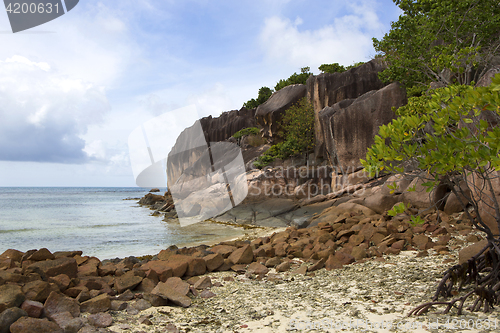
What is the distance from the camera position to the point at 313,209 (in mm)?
17531

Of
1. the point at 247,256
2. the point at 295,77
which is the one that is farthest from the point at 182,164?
the point at 247,256

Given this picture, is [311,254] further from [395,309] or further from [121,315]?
[121,315]

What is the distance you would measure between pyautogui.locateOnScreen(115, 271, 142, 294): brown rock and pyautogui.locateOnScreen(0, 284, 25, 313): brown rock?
130 cm

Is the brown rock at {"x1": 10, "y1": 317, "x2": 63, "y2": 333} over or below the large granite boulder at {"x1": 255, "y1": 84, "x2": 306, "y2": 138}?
Answer: below

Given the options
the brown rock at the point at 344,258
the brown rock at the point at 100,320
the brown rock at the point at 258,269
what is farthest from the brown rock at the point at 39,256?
the brown rock at the point at 344,258

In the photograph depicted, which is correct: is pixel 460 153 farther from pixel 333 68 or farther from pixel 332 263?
pixel 333 68

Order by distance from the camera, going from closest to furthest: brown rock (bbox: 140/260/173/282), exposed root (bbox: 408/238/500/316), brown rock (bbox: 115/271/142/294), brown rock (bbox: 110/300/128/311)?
exposed root (bbox: 408/238/500/316), brown rock (bbox: 110/300/128/311), brown rock (bbox: 115/271/142/294), brown rock (bbox: 140/260/173/282)

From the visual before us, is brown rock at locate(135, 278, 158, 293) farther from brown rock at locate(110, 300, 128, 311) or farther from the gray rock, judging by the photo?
the gray rock

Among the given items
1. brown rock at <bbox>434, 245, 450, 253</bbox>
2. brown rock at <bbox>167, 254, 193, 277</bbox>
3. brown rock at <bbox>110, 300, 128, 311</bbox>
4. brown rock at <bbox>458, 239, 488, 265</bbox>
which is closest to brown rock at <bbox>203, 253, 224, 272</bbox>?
brown rock at <bbox>167, 254, 193, 277</bbox>

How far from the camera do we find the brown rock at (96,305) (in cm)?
409

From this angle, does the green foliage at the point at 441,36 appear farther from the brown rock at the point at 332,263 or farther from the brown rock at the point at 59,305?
the brown rock at the point at 59,305

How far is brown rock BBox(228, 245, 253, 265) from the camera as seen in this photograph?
21.8 feet

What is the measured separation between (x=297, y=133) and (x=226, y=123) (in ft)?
73.6

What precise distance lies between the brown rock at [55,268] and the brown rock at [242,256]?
3.01 metres
